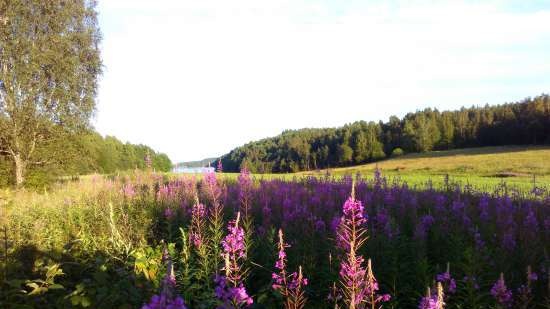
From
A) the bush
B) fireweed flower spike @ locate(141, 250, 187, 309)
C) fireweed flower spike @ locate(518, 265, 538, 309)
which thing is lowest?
fireweed flower spike @ locate(518, 265, 538, 309)

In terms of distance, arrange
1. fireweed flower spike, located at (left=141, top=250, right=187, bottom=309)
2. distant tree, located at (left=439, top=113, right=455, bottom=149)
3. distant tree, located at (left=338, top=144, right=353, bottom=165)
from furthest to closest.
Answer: distant tree, located at (left=439, top=113, right=455, bottom=149)
distant tree, located at (left=338, top=144, right=353, bottom=165)
fireweed flower spike, located at (left=141, top=250, right=187, bottom=309)

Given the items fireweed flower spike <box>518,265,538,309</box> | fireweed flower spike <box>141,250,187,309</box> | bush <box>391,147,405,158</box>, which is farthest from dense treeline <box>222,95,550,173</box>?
fireweed flower spike <box>141,250,187,309</box>

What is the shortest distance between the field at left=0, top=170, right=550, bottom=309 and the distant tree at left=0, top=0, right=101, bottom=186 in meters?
10.9

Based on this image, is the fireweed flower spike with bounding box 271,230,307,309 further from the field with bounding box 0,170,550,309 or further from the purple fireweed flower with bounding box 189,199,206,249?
the purple fireweed flower with bounding box 189,199,206,249

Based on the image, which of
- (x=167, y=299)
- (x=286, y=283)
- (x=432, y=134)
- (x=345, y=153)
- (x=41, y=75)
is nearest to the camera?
(x=167, y=299)

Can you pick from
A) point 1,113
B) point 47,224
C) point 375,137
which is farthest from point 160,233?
point 375,137

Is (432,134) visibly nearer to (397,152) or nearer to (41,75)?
(397,152)

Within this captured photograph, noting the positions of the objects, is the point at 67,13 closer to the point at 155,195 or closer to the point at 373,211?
the point at 155,195

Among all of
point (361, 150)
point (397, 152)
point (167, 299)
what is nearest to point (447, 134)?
point (397, 152)

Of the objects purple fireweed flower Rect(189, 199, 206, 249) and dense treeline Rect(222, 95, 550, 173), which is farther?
dense treeline Rect(222, 95, 550, 173)

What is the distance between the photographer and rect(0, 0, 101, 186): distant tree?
17250 millimetres

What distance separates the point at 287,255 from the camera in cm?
454

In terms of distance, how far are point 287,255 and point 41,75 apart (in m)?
18.0

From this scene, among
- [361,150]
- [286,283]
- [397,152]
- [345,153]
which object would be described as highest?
[361,150]
